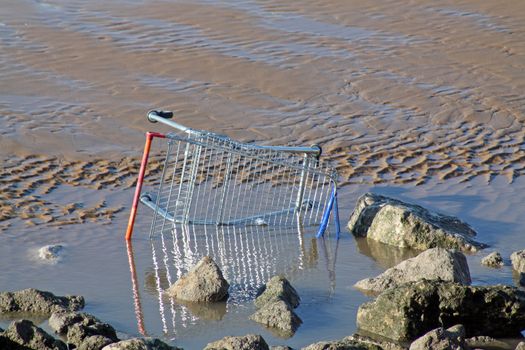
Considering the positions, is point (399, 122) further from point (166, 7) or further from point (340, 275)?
point (166, 7)

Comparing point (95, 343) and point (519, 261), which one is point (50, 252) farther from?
point (519, 261)

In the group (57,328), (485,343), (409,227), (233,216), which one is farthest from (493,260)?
(57,328)

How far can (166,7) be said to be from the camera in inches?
704

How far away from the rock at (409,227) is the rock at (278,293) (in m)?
1.65

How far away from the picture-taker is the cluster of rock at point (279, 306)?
7312mm

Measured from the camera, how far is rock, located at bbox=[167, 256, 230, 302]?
7734mm

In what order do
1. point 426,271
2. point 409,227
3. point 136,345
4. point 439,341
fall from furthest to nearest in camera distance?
point 409,227
point 426,271
point 439,341
point 136,345

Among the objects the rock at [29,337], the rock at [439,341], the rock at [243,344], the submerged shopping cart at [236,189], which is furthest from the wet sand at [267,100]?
the rock at [29,337]

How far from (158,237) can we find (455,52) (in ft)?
28.5

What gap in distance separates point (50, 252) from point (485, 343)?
144 inches

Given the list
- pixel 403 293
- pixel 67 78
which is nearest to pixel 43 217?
pixel 403 293

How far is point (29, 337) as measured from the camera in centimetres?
644

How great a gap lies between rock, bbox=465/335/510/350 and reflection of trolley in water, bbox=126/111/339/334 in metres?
1.58

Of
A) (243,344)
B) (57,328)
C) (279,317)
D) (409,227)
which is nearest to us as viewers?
(243,344)
